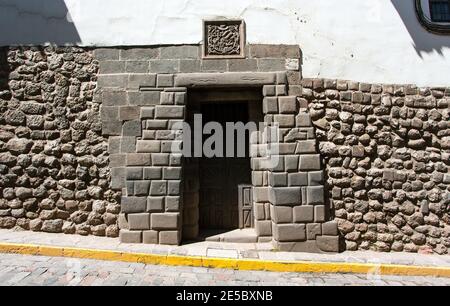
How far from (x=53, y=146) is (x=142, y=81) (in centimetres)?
165

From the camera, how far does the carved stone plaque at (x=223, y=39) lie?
13.9 ft

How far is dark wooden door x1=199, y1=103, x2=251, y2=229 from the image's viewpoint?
450cm

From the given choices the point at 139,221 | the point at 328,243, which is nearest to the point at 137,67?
the point at 139,221

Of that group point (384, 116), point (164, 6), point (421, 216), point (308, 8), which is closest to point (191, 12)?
point (164, 6)

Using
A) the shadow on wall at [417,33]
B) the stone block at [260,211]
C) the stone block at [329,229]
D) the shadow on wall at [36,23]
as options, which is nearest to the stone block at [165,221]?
the stone block at [260,211]

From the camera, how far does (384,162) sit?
13.8 feet

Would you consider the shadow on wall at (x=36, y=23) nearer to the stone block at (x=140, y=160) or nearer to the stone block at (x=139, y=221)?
the stone block at (x=140, y=160)

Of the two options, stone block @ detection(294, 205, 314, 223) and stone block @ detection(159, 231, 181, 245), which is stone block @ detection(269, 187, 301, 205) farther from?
stone block @ detection(159, 231, 181, 245)

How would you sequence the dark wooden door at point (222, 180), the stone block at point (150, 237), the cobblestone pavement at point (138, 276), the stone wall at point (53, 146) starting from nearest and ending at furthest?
the cobblestone pavement at point (138, 276)
the stone block at point (150, 237)
the stone wall at point (53, 146)
the dark wooden door at point (222, 180)

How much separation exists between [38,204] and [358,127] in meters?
4.92

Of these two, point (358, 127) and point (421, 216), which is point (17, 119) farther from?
point (421, 216)

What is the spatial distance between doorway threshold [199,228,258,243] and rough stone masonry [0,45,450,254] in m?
0.18

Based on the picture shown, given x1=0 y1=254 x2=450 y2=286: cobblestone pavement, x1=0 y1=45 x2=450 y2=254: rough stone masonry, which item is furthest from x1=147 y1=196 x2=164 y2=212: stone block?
x1=0 y1=254 x2=450 y2=286: cobblestone pavement

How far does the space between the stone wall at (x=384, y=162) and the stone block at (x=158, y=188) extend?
7.91 ft
